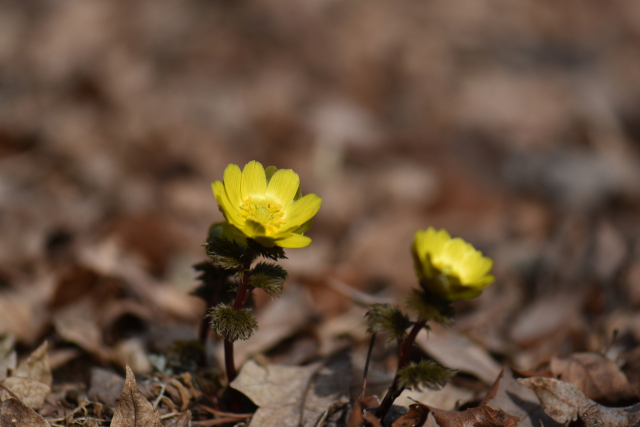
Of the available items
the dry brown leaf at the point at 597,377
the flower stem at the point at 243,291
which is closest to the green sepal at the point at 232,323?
the flower stem at the point at 243,291

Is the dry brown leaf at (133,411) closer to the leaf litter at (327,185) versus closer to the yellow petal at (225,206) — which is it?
the leaf litter at (327,185)

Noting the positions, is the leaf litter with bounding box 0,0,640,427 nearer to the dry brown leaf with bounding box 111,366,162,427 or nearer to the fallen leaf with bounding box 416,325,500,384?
the fallen leaf with bounding box 416,325,500,384

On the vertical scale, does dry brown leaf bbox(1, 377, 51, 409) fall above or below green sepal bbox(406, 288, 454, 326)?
below

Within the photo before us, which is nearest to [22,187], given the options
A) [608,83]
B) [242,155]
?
[242,155]

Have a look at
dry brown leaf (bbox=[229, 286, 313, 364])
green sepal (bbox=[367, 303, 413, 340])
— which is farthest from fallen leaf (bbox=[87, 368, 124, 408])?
green sepal (bbox=[367, 303, 413, 340])

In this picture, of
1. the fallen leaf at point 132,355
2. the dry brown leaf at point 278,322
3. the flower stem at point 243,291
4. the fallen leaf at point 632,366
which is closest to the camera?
the flower stem at point 243,291

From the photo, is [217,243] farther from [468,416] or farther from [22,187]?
[22,187]
